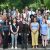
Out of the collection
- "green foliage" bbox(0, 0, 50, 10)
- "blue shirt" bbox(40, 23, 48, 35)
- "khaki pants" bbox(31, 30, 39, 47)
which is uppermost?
"green foliage" bbox(0, 0, 50, 10)

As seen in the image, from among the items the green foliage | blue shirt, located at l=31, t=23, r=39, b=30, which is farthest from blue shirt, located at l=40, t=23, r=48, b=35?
the green foliage

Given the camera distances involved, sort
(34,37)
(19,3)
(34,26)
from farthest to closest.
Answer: (19,3) < (34,37) < (34,26)

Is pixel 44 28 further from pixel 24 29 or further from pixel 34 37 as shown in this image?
pixel 24 29

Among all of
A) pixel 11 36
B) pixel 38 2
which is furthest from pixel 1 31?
pixel 38 2

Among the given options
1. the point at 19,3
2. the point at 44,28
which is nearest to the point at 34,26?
the point at 44,28

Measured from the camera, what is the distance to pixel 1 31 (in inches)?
888

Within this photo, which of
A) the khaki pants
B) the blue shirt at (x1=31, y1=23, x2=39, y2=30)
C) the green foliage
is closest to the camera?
the blue shirt at (x1=31, y1=23, x2=39, y2=30)

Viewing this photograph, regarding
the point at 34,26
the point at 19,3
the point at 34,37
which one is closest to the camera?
the point at 34,26

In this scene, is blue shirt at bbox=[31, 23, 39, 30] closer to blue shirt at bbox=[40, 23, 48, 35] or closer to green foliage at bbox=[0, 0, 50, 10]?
blue shirt at bbox=[40, 23, 48, 35]

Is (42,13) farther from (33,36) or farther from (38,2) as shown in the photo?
(38,2)

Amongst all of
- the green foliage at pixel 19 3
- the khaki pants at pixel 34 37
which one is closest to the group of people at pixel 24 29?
the khaki pants at pixel 34 37

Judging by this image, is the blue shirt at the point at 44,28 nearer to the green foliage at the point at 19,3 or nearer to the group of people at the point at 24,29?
the group of people at the point at 24,29

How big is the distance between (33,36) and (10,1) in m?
14.6

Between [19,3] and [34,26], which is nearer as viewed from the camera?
[34,26]
